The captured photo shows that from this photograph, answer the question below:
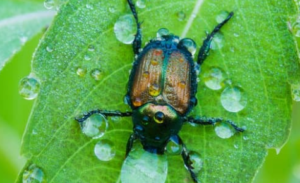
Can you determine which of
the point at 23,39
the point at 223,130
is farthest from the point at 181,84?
the point at 23,39

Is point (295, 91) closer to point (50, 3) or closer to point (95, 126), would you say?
point (95, 126)

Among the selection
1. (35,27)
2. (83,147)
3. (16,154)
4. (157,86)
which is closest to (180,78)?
(157,86)

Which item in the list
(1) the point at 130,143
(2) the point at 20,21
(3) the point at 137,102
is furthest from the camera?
(2) the point at 20,21

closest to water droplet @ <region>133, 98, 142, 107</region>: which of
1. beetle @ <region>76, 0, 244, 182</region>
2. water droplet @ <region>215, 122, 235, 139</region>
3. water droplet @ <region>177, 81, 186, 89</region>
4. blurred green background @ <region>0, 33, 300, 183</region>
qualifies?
beetle @ <region>76, 0, 244, 182</region>

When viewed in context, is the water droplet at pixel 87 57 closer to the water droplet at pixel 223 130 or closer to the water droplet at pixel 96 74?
the water droplet at pixel 96 74

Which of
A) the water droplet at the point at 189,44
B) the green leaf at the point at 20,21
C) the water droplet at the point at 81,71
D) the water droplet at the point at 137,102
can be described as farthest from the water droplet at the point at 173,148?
the green leaf at the point at 20,21
